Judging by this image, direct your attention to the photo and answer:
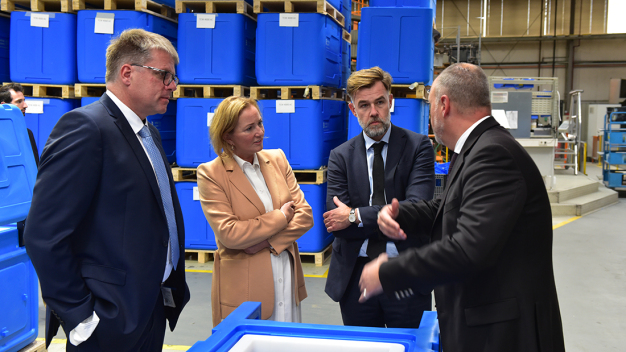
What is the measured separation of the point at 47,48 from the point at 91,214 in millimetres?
4379

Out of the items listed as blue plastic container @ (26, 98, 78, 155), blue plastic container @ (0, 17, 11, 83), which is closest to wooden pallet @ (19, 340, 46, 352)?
blue plastic container @ (26, 98, 78, 155)

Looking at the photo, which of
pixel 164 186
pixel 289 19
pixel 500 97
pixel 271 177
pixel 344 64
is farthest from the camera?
pixel 500 97

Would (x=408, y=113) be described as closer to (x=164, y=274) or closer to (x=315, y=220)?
(x=315, y=220)

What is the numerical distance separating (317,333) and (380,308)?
95 centimetres

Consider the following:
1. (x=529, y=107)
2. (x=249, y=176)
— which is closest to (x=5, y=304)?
(x=249, y=176)

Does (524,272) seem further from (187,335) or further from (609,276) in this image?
(609,276)

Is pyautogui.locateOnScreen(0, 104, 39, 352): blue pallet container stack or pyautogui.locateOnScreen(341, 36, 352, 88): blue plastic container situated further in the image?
pyautogui.locateOnScreen(341, 36, 352, 88): blue plastic container

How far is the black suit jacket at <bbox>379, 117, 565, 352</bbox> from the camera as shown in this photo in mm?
1574

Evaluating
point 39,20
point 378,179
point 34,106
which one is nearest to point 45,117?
point 34,106

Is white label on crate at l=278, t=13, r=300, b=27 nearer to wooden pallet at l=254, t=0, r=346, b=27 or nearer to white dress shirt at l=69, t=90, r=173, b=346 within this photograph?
wooden pallet at l=254, t=0, r=346, b=27

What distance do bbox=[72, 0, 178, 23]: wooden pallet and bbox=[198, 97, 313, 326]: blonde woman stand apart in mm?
3030

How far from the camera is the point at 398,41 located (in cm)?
518

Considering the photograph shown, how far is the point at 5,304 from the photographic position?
8.81 feet

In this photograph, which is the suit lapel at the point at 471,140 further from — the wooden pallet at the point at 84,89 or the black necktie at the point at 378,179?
the wooden pallet at the point at 84,89
